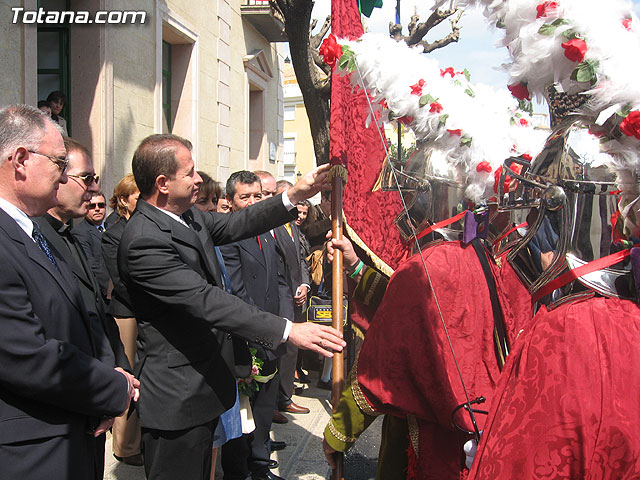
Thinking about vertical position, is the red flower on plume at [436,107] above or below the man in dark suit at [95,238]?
above

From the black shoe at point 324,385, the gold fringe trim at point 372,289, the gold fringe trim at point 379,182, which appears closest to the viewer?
the gold fringe trim at point 379,182

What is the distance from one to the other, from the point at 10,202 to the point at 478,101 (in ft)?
6.96

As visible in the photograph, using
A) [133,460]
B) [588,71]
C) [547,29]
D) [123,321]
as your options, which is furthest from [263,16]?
[588,71]

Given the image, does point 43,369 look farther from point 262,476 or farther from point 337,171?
point 262,476

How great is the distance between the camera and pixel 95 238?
4.34 metres

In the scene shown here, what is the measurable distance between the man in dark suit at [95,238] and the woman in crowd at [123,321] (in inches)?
8.3

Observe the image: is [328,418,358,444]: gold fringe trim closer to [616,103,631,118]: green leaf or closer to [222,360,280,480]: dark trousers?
[222,360,280,480]: dark trousers

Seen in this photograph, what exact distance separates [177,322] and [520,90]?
1.70m

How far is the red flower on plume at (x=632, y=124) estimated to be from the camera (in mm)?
1213

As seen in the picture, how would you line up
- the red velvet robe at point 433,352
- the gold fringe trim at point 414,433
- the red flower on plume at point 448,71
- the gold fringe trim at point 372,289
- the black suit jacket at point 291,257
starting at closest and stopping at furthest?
the red velvet robe at point 433,352, the gold fringe trim at point 414,433, the red flower on plume at point 448,71, the gold fringe trim at point 372,289, the black suit jacket at point 291,257

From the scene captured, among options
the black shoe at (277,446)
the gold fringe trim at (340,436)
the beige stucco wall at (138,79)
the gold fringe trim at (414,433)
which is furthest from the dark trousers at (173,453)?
the beige stucco wall at (138,79)

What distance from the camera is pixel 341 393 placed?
7.96 ft

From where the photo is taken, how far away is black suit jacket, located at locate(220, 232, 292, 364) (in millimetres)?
3896

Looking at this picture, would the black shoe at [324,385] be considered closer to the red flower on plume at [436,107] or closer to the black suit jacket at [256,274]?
the black suit jacket at [256,274]
